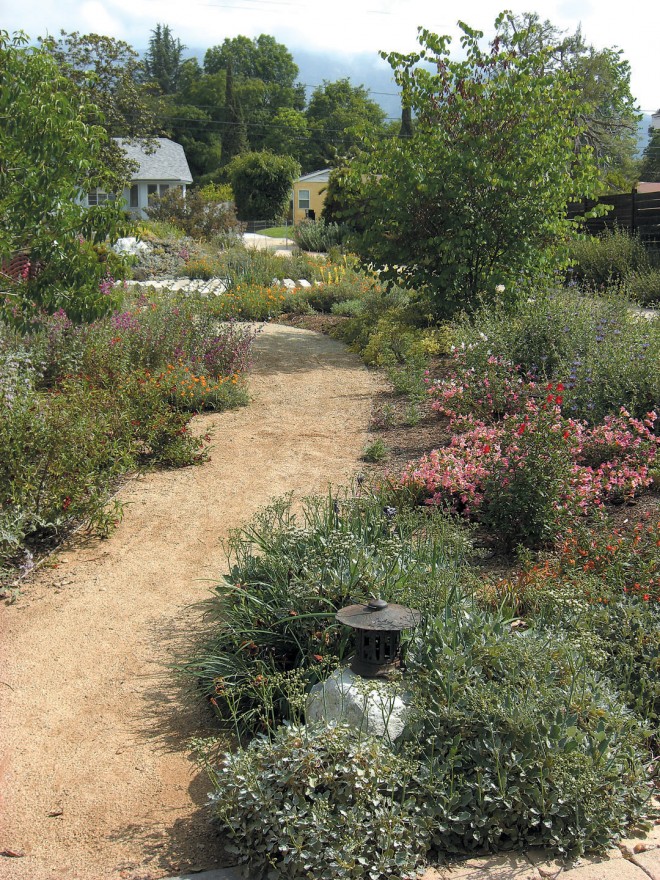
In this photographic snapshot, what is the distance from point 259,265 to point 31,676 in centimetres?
1397

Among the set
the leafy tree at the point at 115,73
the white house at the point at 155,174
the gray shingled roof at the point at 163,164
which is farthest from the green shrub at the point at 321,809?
the gray shingled roof at the point at 163,164

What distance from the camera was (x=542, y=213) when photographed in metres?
10.6

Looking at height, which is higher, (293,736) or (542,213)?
(542,213)

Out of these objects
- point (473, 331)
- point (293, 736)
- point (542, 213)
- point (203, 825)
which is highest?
point (542, 213)

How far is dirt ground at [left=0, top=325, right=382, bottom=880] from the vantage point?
2736 mm

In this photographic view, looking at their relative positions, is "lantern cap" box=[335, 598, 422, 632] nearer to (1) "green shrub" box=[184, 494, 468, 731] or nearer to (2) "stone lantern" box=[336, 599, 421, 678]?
(2) "stone lantern" box=[336, 599, 421, 678]

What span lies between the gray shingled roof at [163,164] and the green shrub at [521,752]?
48.0 metres

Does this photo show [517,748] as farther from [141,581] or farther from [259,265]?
[259,265]

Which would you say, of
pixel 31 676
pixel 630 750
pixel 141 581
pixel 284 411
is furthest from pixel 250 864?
pixel 284 411

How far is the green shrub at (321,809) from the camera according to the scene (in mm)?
2408

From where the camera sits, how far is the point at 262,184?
43.2 metres

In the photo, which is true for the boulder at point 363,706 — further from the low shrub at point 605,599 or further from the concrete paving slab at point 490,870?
the low shrub at point 605,599

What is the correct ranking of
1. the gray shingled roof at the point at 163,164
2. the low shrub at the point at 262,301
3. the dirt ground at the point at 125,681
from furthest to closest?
the gray shingled roof at the point at 163,164 < the low shrub at the point at 262,301 < the dirt ground at the point at 125,681

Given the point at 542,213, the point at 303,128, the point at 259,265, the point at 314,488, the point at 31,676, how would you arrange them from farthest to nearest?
the point at 303,128
the point at 259,265
the point at 542,213
the point at 314,488
the point at 31,676
